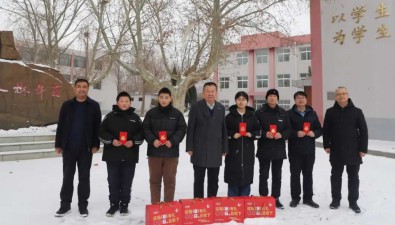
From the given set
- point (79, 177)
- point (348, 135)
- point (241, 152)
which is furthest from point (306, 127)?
point (79, 177)

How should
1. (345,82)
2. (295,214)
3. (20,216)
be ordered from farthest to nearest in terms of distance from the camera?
(345,82), (295,214), (20,216)

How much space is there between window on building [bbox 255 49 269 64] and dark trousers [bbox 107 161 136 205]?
32.1 m

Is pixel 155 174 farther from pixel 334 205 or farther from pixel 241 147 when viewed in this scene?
pixel 334 205

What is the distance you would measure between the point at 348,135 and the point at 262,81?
31027 mm

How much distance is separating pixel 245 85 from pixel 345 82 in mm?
23310

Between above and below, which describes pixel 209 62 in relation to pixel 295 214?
above

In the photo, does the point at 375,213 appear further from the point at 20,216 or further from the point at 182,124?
the point at 20,216

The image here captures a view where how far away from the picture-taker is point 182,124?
429 centimetres

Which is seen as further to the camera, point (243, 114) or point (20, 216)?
point (243, 114)

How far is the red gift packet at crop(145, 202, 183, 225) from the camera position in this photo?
3541 millimetres

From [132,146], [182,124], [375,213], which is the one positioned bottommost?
[375,213]

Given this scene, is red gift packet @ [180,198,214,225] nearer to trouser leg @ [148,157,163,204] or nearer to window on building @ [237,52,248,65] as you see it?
trouser leg @ [148,157,163,204]

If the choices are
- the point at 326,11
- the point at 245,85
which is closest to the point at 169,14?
the point at 326,11

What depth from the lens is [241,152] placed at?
4426 mm
